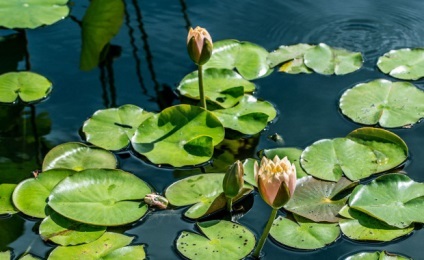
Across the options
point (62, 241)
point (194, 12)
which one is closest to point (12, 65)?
point (194, 12)

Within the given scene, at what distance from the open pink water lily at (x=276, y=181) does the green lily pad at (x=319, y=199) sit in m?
0.35

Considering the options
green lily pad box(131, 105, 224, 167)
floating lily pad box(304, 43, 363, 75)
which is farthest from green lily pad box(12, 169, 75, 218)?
floating lily pad box(304, 43, 363, 75)

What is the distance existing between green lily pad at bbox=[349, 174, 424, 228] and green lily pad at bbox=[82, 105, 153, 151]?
3.32 ft

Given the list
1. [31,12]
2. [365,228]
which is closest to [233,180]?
[365,228]

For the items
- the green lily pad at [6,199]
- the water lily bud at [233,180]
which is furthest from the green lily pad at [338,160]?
the green lily pad at [6,199]

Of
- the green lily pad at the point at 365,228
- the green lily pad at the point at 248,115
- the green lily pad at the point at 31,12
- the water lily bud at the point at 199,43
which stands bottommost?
Answer: the green lily pad at the point at 365,228

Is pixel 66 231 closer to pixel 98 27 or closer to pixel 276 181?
pixel 276 181

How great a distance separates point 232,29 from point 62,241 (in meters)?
1.71

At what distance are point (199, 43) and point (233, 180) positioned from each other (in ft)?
2.26

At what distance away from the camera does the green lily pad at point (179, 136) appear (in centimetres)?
305

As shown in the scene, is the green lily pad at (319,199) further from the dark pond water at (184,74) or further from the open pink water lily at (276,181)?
the open pink water lily at (276,181)

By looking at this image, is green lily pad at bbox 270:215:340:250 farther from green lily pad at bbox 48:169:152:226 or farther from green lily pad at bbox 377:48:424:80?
green lily pad at bbox 377:48:424:80

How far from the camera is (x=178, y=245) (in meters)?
2.65

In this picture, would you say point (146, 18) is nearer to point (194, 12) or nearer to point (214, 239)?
point (194, 12)
